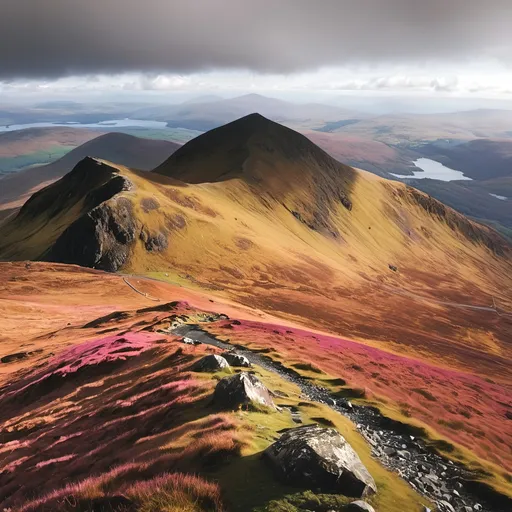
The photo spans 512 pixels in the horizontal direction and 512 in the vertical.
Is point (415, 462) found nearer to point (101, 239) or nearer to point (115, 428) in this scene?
point (115, 428)

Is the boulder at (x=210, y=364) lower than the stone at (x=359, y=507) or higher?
lower

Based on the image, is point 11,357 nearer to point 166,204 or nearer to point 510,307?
point 166,204

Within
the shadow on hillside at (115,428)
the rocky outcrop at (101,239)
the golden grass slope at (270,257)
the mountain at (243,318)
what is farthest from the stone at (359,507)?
the rocky outcrop at (101,239)

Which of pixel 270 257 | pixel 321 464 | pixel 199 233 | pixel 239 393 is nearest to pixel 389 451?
pixel 239 393

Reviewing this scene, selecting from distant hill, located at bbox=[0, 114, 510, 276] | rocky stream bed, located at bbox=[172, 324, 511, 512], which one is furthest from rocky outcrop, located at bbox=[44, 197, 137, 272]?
rocky stream bed, located at bbox=[172, 324, 511, 512]

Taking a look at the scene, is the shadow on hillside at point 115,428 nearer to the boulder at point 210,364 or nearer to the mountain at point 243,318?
the mountain at point 243,318

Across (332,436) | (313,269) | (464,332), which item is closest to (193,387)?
(332,436)
